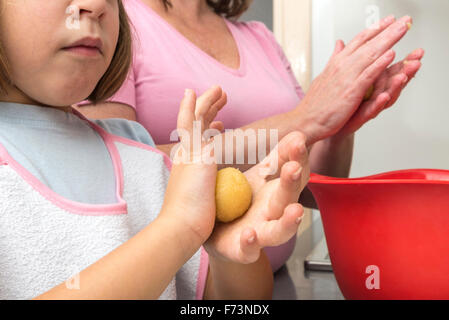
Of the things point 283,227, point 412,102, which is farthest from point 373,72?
point 412,102

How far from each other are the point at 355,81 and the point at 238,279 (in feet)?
1.11

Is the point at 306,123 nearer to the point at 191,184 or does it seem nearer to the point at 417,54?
the point at 417,54

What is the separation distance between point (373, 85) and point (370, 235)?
32cm

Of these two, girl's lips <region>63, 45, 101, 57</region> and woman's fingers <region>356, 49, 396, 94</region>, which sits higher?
girl's lips <region>63, 45, 101, 57</region>

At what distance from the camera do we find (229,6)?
3.42 ft

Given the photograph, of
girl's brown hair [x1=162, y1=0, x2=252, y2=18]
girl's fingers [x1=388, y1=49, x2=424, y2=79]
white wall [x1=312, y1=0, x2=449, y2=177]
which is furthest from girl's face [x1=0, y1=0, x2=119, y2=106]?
white wall [x1=312, y1=0, x2=449, y2=177]

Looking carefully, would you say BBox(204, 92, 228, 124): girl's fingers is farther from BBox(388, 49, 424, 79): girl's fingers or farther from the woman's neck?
the woman's neck

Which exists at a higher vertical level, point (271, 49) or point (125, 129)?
point (271, 49)

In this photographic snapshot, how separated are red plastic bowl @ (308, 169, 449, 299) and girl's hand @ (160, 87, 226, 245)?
13cm

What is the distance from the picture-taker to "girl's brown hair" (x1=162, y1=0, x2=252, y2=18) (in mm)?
1020

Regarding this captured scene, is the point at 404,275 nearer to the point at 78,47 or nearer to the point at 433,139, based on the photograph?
the point at 78,47

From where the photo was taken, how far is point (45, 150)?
20.0 inches
